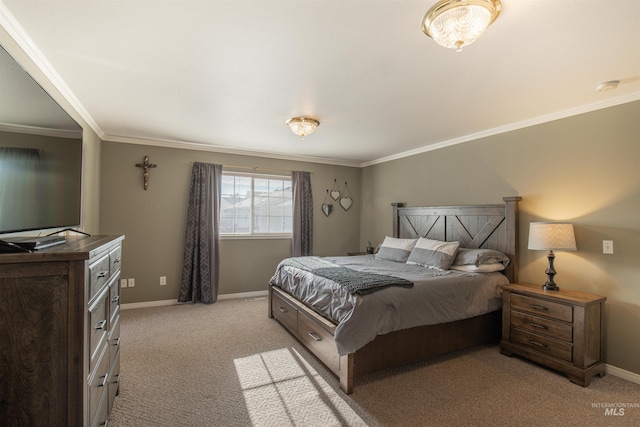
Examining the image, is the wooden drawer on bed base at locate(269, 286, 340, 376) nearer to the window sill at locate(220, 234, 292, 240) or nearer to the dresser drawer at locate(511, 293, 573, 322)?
the window sill at locate(220, 234, 292, 240)

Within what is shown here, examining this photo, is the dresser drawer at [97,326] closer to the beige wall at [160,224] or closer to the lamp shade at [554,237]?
the beige wall at [160,224]

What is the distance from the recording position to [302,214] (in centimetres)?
523

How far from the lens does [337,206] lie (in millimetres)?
5680

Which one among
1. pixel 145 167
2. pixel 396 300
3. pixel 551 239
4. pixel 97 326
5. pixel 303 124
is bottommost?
pixel 396 300

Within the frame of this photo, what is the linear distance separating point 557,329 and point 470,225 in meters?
1.47

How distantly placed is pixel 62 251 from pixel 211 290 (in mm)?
3508

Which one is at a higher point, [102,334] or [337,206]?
[337,206]

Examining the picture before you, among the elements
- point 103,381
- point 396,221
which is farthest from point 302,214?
point 103,381

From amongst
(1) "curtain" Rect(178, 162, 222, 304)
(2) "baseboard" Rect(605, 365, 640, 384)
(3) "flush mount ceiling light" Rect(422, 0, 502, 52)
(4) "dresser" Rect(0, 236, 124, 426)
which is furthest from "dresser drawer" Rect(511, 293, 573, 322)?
(1) "curtain" Rect(178, 162, 222, 304)

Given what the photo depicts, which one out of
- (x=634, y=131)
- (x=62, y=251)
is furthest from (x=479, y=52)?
(x=62, y=251)

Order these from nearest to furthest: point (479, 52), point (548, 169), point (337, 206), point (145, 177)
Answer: point (479, 52)
point (548, 169)
point (145, 177)
point (337, 206)

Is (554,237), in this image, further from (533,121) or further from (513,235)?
(533,121)

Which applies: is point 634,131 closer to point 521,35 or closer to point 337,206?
point 521,35

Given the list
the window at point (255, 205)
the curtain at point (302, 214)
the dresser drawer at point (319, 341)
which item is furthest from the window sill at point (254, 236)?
the dresser drawer at point (319, 341)
